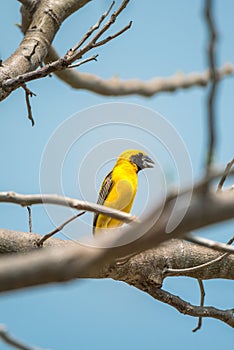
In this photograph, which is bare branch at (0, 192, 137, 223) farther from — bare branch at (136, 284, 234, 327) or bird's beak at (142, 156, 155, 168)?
bird's beak at (142, 156, 155, 168)

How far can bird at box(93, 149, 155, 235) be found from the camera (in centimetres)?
461

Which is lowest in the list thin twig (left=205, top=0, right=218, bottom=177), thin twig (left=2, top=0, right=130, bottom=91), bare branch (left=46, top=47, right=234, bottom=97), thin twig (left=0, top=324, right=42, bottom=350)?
thin twig (left=0, top=324, right=42, bottom=350)

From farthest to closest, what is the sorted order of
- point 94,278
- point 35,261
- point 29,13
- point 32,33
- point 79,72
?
point 79,72 < point 29,13 < point 32,33 < point 94,278 < point 35,261

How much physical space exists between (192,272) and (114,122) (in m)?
1.03

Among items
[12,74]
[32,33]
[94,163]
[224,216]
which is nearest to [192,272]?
[94,163]

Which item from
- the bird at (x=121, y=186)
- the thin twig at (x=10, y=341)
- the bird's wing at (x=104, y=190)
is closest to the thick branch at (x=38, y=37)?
the bird at (x=121, y=186)

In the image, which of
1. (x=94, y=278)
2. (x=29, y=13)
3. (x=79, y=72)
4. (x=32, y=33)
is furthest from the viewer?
(x=79, y=72)

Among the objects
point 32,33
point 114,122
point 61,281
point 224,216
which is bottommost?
point 61,281

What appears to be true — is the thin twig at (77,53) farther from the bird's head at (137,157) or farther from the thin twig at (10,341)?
the bird's head at (137,157)

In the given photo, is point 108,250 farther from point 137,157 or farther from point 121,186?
point 137,157

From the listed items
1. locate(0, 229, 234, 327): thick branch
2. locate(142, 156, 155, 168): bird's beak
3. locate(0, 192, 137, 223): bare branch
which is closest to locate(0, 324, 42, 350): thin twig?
locate(0, 192, 137, 223): bare branch

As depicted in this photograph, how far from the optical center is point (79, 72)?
Answer: 5176mm

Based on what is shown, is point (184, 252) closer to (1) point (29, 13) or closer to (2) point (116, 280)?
(2) point (116, 280)

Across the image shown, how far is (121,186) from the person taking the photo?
193 inches
